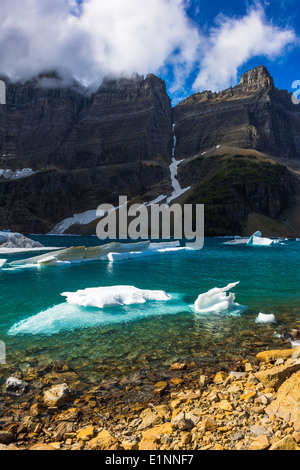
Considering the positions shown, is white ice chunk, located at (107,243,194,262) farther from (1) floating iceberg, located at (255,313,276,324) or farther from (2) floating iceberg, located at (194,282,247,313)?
(1) floating iceberg, located at (255,313,276,324)

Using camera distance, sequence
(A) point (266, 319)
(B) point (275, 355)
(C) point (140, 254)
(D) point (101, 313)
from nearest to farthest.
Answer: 1. (B) point (275, 355)
2. (A) point (266, 319)
3. (D) point (101, 313)
4. (C) point (140, 254)

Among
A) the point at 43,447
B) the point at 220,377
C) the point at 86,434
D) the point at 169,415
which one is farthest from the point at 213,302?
the point at 43,447

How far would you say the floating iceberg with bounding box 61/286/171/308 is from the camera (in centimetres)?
1756

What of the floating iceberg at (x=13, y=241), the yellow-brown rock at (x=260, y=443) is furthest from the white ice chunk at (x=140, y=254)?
the yellow-brown rock at (x=260, y=443)

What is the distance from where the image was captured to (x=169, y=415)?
6.34 metres

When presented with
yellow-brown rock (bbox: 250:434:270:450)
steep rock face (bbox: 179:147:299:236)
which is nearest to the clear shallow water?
yellow-brown rock (bbox: 250:434:270:450)

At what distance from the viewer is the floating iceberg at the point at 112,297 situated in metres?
17.6

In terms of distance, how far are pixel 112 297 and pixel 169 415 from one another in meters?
11.9

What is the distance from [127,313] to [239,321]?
20.4 feet

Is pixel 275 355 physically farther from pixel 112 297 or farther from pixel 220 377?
pixel 112 297

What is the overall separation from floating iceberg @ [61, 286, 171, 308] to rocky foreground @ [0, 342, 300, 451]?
897 cm

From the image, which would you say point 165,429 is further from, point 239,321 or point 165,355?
point 239,321

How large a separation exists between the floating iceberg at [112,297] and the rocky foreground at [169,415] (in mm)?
8971
